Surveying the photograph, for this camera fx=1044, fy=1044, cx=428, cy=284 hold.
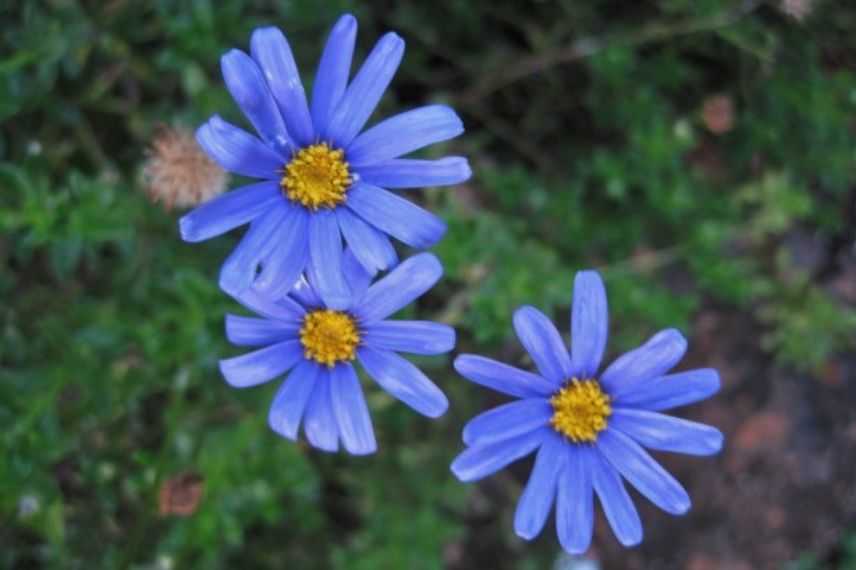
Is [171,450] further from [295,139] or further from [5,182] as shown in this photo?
[295,139]

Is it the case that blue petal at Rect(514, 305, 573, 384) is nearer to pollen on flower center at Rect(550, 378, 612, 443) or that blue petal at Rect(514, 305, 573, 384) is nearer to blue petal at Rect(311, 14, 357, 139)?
pollen on flower center at Rect(550, 378, 612, 443)

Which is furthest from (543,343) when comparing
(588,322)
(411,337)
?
(411,337)

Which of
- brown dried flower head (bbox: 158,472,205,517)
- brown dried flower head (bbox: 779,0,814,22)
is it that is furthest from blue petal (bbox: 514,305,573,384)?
brown dried flower head (bbox: 779,0,814,22)

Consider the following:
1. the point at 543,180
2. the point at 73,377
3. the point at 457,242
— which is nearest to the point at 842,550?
the point at 543,180

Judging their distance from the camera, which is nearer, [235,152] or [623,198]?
[235,152]

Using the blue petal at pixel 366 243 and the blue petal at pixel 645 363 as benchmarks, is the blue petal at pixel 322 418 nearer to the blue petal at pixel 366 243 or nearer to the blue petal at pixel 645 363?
the blue petal at pixel 366 243

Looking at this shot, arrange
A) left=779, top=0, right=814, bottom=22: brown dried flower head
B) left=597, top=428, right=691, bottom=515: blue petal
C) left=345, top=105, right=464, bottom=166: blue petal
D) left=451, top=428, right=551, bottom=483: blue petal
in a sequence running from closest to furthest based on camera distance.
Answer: left=345, top=105, right=464, bottom=166: blue petal < left=451, top=428, right=551, bottom=483: blue petal < left=597, top=428, right=691, bottom=515: blue petal < left=779, top=0, right=814, bottom=22: brown dried flower head

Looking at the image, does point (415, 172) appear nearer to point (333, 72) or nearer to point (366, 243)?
point (366, 243)
